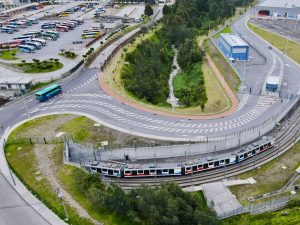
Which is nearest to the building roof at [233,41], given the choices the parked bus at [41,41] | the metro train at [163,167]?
the metro train at [163,167]

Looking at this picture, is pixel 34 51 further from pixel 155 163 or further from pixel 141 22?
pixel 155 163

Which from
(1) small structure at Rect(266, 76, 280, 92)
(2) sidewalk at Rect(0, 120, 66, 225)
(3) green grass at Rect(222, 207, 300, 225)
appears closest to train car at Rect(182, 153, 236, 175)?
(3) green grass at Rect(222, 207, 300, 225)

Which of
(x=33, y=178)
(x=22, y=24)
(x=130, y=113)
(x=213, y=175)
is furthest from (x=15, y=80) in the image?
(x=22, y=24)

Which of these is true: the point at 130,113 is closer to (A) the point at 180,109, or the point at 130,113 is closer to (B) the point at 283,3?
(A) the point at 180,109

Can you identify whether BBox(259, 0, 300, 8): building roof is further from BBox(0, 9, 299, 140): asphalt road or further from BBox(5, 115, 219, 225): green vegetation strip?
BBox(5, 115, 219, 225): green vegetation strip

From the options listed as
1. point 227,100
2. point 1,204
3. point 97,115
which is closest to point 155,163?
point 97,115
